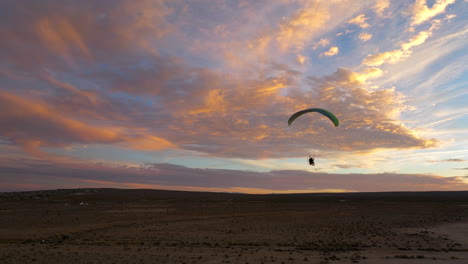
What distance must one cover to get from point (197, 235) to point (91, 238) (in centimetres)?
932

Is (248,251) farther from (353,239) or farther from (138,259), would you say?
(353,239)

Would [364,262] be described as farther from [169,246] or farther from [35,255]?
[35,255]

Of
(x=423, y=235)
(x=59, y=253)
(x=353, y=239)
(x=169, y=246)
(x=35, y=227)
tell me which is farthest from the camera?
(x=35, y=227)

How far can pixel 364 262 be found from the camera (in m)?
17.1

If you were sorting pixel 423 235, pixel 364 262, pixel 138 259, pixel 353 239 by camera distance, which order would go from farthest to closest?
pixel 423 235
pixel 353 239
pixel 138 259
pixel 364 262

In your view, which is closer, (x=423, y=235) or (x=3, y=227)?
(x=423, y=235)

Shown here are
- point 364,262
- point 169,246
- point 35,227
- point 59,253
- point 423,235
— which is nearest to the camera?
point 364,262

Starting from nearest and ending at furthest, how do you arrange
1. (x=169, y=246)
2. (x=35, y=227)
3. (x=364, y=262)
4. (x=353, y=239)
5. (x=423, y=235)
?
(x=364, y=262) → (x=169, y=246) → (x=353, y=239) → (x=423, y=235) → (x=35, y=227)

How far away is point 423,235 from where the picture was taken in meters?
26.4

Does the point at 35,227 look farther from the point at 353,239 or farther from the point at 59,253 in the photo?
the point at 353,239

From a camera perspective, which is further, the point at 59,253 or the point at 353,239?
the point at 353,239

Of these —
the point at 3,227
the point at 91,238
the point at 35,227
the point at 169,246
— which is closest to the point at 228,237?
the point at 169,246

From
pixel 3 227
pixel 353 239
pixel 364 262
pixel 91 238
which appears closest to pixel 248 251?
pixel 364 262

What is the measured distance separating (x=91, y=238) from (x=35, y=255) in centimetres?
684
